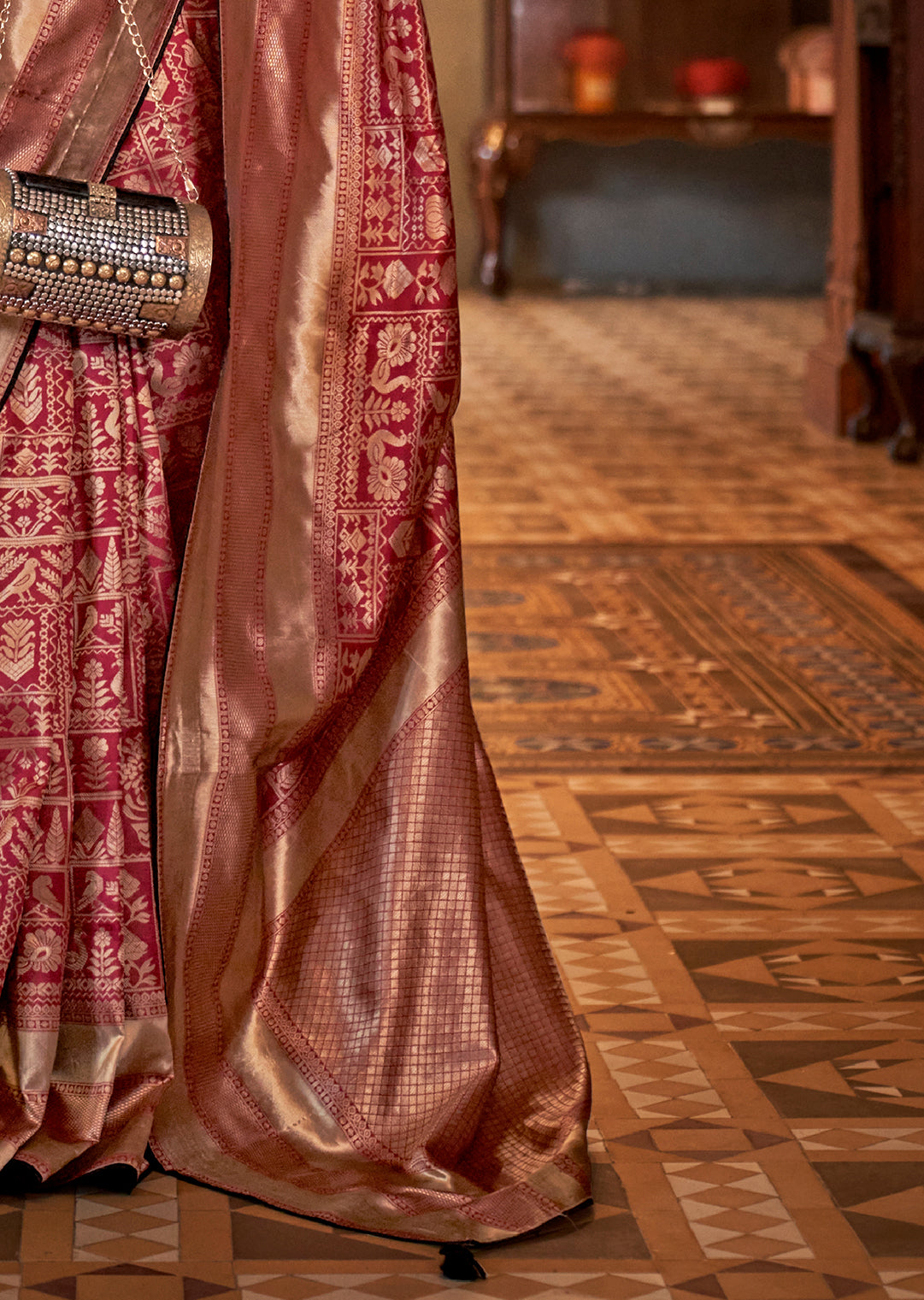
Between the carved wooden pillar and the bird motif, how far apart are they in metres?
5.66

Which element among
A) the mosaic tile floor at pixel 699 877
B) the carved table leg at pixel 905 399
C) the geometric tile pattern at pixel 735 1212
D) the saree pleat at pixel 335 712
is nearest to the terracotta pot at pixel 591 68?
the mosaic tile floor at pixel 699 877

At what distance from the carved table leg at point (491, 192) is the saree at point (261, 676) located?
9750 millimetres

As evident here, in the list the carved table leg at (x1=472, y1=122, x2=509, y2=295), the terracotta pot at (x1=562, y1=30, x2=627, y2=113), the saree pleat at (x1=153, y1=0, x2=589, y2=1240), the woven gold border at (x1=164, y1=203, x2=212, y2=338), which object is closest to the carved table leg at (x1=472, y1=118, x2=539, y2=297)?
the carved table leg at (x1=472, y1=122, x2=509, y2=295)

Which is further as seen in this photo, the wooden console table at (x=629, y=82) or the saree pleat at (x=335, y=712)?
the wooden console table at (x=629, y=82)

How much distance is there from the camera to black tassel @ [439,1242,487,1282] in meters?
1.81

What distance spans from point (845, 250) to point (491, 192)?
4.39 meters

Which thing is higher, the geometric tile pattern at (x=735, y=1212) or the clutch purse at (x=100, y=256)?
the clutch purse at (x=100, y=256)

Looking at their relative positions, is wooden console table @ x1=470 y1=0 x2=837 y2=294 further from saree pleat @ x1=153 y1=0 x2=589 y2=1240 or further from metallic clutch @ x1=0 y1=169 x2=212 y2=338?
metallic clutch @ x1=0 y1=169 x2=212 y2=338

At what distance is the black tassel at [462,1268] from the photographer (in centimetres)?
181

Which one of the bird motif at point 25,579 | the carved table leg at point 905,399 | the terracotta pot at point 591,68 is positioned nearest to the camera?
the bird motif at point 25,579

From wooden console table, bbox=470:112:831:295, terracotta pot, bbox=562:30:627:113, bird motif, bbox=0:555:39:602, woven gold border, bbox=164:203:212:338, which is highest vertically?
terracotta pot, bbox=562:30:627:113

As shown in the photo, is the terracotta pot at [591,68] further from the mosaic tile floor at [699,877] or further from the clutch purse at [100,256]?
the clutch purse at [100,256]

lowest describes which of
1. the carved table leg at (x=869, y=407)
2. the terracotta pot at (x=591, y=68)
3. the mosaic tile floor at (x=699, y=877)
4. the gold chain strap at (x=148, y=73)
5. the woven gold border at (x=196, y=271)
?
the mosaic tile floor at (x=699, y=877)

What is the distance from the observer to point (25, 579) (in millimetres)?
1947
